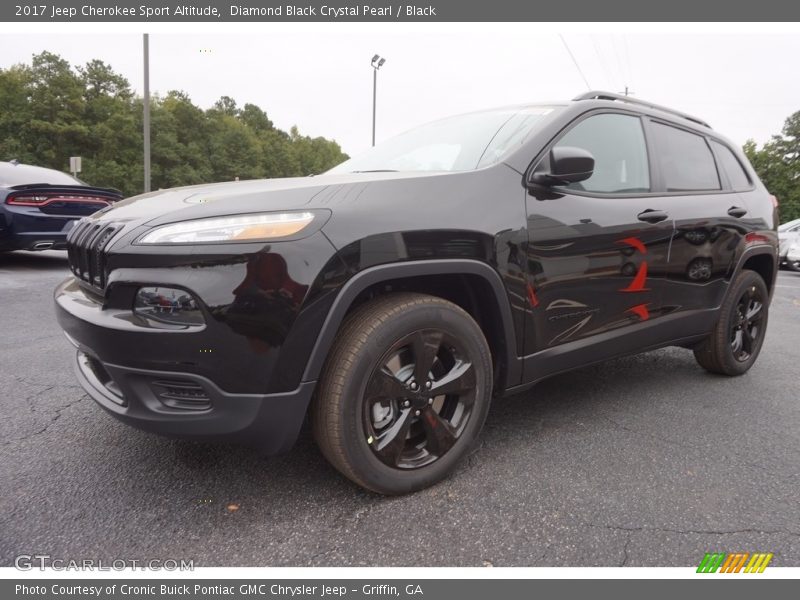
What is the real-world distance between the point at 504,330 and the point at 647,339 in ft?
3.64

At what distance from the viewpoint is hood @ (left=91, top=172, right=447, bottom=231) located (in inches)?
68.7

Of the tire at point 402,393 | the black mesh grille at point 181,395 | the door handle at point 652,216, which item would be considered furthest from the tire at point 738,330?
the black mesh grille at point 181,395

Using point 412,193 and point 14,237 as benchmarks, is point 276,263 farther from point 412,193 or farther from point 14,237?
point 14,237

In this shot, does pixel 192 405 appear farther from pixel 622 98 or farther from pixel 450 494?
pixel 622 98

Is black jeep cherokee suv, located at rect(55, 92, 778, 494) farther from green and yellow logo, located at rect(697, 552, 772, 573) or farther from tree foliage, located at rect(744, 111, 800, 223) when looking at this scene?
tree foliage, located at rect(744, 111, 800, 223)

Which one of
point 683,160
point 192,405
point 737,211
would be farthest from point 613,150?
point 192,405

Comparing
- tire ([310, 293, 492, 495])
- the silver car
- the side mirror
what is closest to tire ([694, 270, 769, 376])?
the side mirror

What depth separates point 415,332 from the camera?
1914 millimetres

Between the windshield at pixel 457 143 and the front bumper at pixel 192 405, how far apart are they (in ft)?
4.04

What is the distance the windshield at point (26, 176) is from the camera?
646cm

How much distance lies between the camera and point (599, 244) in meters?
2.42

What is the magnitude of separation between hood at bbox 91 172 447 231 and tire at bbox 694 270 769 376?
235cm

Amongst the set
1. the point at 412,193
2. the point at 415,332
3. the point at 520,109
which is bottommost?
the point at 415,332
